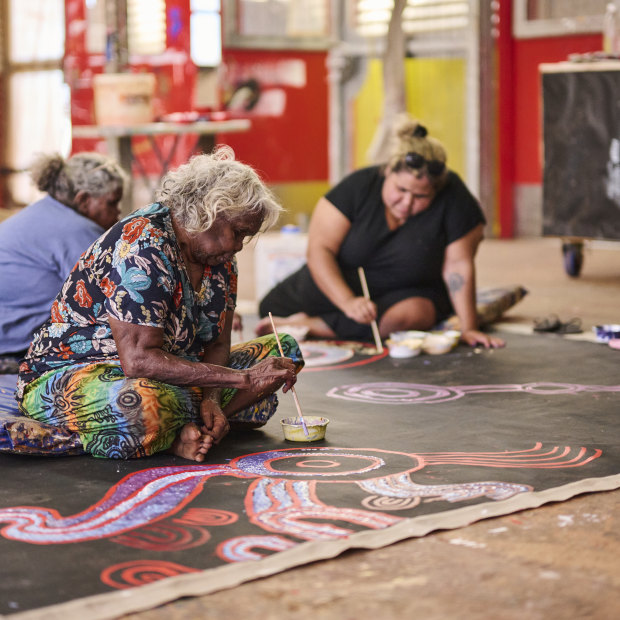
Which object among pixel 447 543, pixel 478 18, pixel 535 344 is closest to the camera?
pixel 447 543

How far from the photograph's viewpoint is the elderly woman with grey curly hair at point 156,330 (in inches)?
105

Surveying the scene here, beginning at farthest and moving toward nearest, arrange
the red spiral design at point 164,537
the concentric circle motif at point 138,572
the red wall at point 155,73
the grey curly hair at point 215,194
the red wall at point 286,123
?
the red wall at point 286,123 < the red wall at point 155,73 < the grey curly hair at point 215,194 < the red spiral design at point 164,537 < the concentric circle motif at point 138,572

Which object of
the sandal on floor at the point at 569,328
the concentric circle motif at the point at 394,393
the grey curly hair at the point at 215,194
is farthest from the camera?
the sandal on floor at the point at 569,328

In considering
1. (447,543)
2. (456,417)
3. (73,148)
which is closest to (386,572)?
(447,543)

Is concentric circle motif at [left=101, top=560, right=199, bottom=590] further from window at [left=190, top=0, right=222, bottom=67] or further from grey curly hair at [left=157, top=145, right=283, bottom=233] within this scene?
window at [left=190, top=0, right=222, bottom=67]

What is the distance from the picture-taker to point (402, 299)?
4605 millimetres

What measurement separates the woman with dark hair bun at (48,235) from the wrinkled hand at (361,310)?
117 centimetres

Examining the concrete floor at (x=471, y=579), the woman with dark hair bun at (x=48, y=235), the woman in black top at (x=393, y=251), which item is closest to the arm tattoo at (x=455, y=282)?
the woman in black top at (x=393, y=251)

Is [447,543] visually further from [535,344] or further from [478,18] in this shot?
[478,18]

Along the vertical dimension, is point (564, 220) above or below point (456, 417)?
above

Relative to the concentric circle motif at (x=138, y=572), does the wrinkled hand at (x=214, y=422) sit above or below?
above

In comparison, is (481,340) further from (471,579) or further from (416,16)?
(416,16)

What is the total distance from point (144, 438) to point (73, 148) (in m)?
7.34

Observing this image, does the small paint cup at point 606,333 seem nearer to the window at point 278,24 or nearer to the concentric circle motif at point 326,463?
the concentric circle motif at point 326,463
